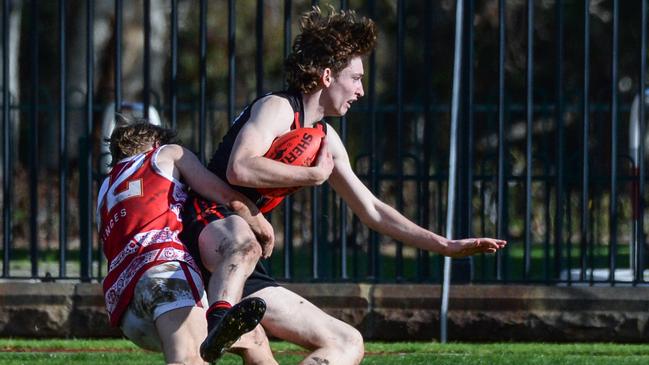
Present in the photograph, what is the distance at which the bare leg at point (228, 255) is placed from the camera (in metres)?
5.62

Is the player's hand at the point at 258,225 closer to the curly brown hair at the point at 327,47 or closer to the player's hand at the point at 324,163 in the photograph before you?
the player's hand at the point at 324,163

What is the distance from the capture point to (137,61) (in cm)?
2714

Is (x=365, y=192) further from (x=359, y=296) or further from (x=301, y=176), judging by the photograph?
(x=359, y=296)

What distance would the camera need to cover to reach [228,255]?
A: 5.71 meters

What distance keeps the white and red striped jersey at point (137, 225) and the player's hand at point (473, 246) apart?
3.71ft

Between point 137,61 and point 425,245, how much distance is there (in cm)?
2123

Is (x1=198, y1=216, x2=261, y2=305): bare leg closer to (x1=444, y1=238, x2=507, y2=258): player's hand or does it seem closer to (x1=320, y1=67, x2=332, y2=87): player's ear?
(x1=320, y1=67, x2=332, y2=87): player's ear

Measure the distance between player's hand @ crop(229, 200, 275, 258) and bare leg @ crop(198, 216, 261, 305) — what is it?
0.06 meters

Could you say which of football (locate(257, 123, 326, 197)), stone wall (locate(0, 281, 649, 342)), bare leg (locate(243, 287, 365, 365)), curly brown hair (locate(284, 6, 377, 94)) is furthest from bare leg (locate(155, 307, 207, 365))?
stone wall (locate(0, 281, 649, 342))

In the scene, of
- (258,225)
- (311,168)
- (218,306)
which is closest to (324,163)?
(311,168)

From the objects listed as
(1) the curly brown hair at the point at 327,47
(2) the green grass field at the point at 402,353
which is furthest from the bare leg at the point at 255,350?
(2) the green grass field at the point at 402,353

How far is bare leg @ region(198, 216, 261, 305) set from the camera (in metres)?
5.62

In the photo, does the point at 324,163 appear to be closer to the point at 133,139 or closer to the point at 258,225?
the point at 258,225

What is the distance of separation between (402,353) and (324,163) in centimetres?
365
